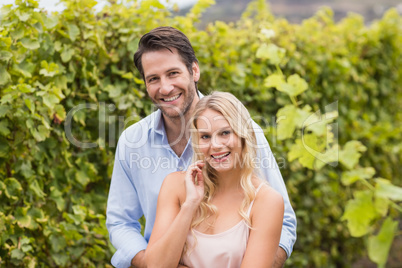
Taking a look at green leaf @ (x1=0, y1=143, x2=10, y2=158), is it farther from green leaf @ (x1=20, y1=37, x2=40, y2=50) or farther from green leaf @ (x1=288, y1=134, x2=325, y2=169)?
green leaf @ (x1=288, y1=134, x2=325, y2=169)

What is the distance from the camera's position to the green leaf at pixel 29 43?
A: 266 cm

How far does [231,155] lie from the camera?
2.18m

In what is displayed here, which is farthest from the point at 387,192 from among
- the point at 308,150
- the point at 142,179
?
the point at 142,179

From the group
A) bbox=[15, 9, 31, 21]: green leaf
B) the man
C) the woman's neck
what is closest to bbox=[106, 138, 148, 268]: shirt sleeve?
the man

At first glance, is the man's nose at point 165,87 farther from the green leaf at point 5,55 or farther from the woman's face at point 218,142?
the green leaf at point 5,55

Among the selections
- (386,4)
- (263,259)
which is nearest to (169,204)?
(263,259)

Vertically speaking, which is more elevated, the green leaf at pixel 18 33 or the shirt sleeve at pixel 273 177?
the green leaf at pixel 18 33

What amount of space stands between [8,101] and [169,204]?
112cm

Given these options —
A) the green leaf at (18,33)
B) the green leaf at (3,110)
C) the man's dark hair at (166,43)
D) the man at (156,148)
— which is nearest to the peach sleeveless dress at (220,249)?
the man at (156,148)

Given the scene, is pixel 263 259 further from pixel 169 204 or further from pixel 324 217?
pixel 324 217

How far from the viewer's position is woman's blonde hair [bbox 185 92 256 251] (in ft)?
7.06

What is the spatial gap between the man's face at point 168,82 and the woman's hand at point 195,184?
396mm

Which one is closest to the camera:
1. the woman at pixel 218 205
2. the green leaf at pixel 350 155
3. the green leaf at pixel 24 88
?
the green leaf at pixel 350 155

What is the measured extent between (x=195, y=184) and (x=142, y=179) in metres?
0.43
